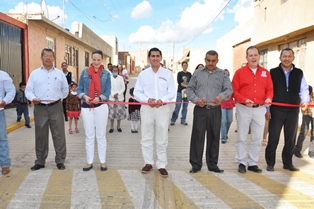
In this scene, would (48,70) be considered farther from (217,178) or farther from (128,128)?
(128,128)

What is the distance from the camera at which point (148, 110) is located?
432 cm

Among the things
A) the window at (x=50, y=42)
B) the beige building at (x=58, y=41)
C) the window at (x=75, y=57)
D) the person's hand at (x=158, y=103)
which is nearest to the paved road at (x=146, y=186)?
the person's hand at (x=158, y=103)

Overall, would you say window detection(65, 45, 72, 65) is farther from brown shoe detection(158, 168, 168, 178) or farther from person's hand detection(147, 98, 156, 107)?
brown shoe detection(158, 168, 168, 178)

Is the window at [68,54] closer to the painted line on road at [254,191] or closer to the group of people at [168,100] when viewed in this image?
the group of people at [168,100]

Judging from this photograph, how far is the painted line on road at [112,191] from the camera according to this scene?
3375mm

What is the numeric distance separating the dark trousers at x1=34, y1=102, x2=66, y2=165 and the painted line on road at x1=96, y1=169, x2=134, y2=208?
0.83 meters

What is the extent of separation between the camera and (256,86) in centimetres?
445

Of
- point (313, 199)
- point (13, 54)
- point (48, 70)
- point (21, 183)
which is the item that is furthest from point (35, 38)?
point (313, 199)

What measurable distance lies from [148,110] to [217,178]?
60.3 inches

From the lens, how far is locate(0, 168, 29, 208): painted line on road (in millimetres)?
3445

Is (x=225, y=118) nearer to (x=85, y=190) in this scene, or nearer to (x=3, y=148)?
(x=85, y=190)

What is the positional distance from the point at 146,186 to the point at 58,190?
1209 millimetres

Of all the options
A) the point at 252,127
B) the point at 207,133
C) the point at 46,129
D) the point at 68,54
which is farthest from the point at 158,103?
the point at 68,54

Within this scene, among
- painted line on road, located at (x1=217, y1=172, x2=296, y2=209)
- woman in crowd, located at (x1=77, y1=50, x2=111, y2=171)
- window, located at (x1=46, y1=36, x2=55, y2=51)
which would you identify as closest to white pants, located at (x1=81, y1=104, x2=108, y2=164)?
woman in crowd, located at (x1=77, y1=50, x2=111, y2=171)
